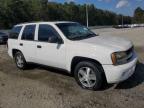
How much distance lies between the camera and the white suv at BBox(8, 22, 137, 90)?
5816 millimetres

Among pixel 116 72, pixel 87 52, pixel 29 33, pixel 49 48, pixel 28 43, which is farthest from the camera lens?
pixel 29 33

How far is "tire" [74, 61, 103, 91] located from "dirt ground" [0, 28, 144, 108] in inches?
6.2

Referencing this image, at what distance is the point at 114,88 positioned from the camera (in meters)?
6.30

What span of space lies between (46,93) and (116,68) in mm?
1814

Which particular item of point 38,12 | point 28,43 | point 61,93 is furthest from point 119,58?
point 38,12

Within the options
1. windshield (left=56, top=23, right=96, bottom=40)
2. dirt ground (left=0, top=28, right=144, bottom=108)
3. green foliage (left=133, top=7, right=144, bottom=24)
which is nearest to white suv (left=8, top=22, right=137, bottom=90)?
windshield (left=56, top=23, right=96, bottom=40)

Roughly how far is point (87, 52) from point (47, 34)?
1680 millimetres

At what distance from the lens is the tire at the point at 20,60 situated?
8521 mm

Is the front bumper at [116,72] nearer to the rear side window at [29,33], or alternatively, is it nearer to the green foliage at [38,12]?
the rear side window at [29,33]

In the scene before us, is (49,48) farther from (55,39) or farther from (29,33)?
(29,33)

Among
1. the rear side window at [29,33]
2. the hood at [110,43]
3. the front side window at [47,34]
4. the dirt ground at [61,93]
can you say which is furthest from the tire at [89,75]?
the rear side window at [29,33]

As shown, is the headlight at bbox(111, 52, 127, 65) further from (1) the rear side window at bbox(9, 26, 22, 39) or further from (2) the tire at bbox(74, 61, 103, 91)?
(1) the rear side window at bbox(9, 26, 22, 39)

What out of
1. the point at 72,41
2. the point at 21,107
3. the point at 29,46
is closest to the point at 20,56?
the point at 29,46

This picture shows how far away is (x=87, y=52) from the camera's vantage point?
239 inches
